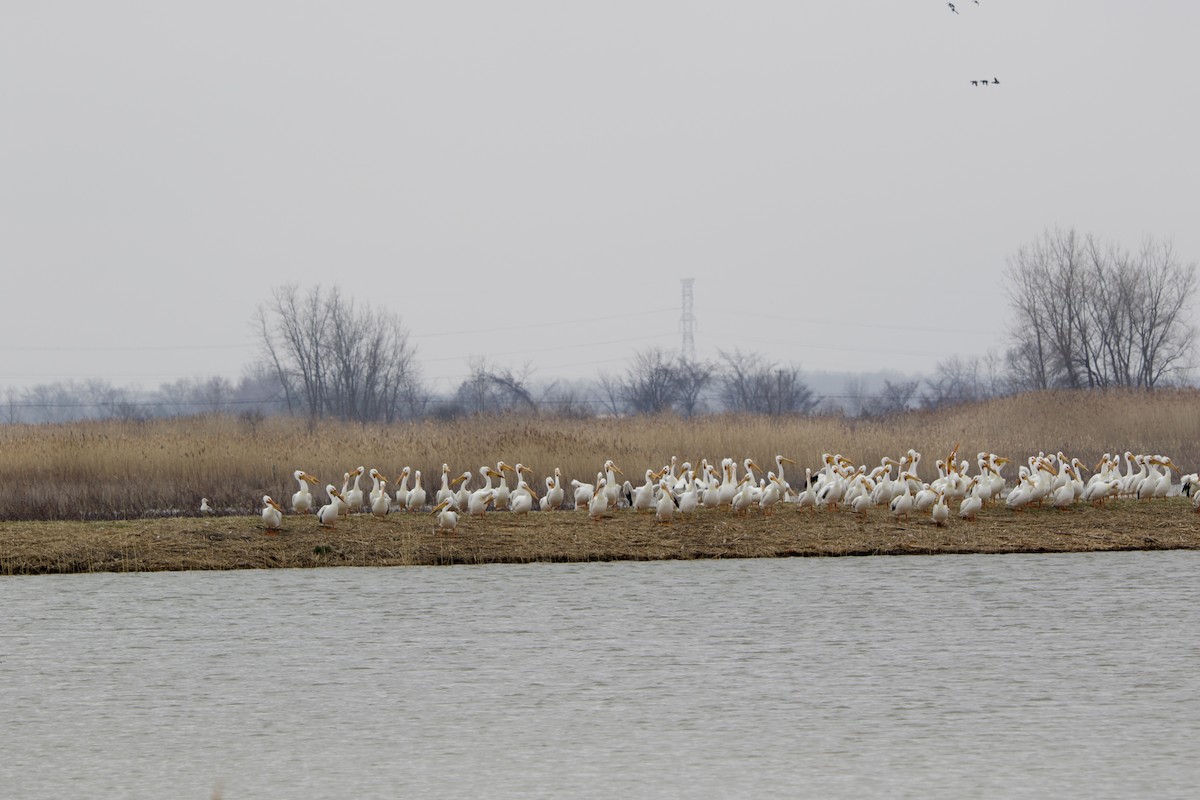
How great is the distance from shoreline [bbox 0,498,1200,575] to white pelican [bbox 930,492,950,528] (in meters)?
Answer: 0.12

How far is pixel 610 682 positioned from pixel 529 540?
25.8 feet

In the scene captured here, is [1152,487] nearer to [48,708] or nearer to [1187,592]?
[1187,592]

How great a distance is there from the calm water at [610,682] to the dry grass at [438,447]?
655 centimetres

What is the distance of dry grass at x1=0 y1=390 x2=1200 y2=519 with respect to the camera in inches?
952

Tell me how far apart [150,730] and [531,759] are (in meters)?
2.51

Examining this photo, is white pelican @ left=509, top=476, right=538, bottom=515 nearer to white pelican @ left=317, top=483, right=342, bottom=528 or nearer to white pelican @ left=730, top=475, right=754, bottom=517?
white pelican @ left=317, top=483, right=342, bottom=528

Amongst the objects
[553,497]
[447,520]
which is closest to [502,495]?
[553,497]

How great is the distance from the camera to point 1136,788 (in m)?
8.38

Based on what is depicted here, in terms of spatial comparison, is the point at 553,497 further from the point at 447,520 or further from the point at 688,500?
the point at 447,520

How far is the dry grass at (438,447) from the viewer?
24188 mm

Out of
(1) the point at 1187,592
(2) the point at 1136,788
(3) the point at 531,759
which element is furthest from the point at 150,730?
(1) the point at 1187,592

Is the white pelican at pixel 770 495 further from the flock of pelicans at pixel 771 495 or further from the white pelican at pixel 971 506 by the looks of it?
the white pelican at pixel 971 506

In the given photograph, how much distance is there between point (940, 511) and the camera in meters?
20.2

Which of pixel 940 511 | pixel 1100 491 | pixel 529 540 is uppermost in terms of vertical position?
pixel 1100 491
